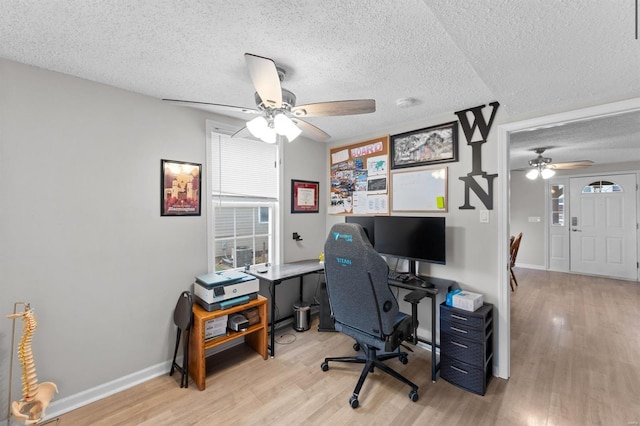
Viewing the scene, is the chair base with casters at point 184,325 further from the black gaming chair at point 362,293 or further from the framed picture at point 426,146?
the framed picture at point 426,146

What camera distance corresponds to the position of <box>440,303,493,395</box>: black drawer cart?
202 centimetres

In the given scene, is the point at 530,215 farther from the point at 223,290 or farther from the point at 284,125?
the point at 223,290

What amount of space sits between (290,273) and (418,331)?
1.49m

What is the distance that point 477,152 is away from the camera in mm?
→ 2418

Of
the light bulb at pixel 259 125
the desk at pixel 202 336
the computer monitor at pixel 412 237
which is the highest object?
the light bulb at pixel 259 125

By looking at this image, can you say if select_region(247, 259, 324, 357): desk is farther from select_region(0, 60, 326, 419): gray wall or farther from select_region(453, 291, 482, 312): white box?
select_region(453, 291, 482, 312): white box

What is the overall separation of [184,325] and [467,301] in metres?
2.28

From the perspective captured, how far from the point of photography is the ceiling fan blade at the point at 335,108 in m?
1.71

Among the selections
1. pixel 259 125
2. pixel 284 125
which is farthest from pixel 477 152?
pixel 259 125

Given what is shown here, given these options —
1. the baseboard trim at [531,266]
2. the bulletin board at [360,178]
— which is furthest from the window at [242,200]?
the baseboard trim at [531,266]

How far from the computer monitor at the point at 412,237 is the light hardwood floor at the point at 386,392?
100cm

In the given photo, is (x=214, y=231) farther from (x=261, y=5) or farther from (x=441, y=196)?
(x=441, y=196)

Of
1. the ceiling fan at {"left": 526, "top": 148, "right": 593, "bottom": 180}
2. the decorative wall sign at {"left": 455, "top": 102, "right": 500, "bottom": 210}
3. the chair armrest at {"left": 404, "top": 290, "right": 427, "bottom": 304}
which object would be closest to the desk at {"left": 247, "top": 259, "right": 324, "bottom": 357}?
the chair armrest at {"left": 404, "top": 290, "right": 427, "bottom": 304}

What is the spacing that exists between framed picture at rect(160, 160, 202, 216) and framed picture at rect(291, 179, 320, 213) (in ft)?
3.83
